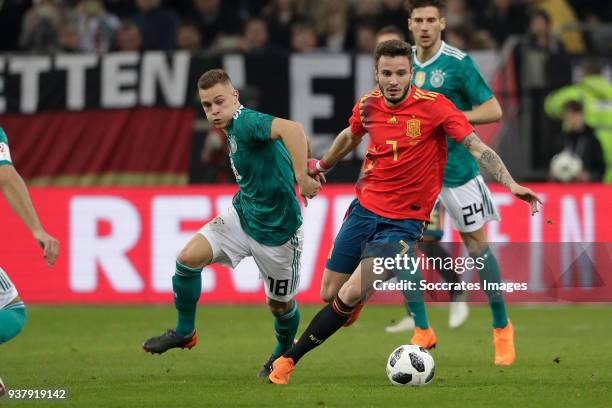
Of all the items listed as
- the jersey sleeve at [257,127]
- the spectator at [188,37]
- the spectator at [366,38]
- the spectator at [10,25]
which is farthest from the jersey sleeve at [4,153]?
the spectator at [10,25]

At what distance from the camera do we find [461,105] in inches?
421

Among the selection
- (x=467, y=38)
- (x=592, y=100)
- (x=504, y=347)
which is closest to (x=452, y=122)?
(x=504, y=347)

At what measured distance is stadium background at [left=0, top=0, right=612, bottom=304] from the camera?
16.2 m

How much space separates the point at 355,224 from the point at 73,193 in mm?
8119

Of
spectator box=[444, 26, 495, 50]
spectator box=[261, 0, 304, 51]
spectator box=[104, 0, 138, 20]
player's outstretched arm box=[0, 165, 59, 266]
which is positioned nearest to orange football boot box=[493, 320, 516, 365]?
player's outstretched arm box=[0, 165, 59, 266]

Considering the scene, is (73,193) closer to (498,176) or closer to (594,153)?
(594,153)

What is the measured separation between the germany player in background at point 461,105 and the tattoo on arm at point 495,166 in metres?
1.37

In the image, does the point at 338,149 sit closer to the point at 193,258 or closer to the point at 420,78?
the point at 193,258

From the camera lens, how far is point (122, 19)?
67.3ft

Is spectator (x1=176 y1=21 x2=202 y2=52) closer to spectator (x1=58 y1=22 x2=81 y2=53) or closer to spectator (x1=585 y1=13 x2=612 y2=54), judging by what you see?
spectator (x1=58 y1=22 x2=81 y2=53)

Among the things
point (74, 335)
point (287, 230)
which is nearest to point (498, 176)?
point (287, 230)

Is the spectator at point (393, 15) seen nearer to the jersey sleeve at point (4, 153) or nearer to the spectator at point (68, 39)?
the spectator at point (68, 39)

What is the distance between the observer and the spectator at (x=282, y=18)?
1952 cm

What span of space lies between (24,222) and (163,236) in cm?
868
